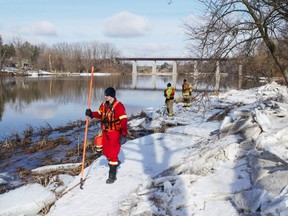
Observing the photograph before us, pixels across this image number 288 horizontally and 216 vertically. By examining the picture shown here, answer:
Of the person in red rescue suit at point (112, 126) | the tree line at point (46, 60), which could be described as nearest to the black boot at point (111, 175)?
the person in red rescue suit at point (112, 126)

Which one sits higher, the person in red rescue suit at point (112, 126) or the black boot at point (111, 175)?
the person in red rescue suit at point (112, 126)

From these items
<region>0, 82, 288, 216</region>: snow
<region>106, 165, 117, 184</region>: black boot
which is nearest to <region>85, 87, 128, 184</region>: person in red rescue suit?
<region>106, 165, 117, 184</region>: black boot

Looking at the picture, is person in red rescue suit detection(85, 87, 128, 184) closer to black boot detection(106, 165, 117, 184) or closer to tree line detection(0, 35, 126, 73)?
black boot detection(106, 165, 117, 184)

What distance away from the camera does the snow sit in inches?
174

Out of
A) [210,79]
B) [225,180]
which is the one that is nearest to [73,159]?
[210,79]

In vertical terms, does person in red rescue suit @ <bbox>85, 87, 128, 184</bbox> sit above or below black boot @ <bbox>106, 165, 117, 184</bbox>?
above

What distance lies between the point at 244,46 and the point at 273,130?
3.90m

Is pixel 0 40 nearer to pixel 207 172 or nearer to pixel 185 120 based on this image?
pixel 185 120

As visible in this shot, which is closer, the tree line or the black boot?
the black boot

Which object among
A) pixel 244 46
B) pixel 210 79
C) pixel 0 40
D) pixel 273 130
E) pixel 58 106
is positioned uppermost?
pixel 0 40

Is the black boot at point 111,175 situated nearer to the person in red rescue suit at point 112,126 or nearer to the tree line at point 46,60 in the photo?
the person in red rescue suit at point 112,126

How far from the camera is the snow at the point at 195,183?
174 inches

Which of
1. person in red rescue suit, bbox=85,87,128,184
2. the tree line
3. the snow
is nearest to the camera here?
the snow

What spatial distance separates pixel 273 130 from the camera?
612 cm
